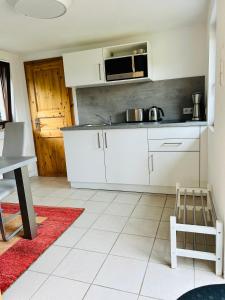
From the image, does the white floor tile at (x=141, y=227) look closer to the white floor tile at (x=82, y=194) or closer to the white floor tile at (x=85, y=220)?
the white floor tile at (x=85, y=220)

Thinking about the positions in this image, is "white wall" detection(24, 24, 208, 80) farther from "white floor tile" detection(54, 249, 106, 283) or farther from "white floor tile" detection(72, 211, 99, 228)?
"white floor tile" detection(54, 249, 106, 283)

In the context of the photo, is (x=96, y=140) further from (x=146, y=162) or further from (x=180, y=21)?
(x=180, y=21)

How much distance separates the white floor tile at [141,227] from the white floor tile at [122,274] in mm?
401

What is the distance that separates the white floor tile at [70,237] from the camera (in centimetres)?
209

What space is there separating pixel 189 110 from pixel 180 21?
44.8 inches

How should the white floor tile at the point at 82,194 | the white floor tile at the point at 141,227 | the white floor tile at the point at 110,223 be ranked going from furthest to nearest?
the white floor tile at the point at 82,194, the white floor tile at the point at 110,223, the white floor tile at the point at 141,227

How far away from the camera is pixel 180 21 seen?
288 cm

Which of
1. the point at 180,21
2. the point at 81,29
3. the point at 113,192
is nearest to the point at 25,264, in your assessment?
the point at 113,192

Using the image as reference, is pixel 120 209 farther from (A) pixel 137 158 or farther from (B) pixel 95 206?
(A) pixel 137 158

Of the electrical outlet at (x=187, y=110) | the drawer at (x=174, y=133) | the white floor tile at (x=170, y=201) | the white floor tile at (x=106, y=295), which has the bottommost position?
the white floor tile at (x=106, y=295)

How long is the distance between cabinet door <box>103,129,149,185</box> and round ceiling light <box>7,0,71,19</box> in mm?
1502

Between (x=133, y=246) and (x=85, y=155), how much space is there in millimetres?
1640

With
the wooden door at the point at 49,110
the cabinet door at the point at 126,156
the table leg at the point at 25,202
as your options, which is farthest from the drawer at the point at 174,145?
the wooden door at the point at 49,110

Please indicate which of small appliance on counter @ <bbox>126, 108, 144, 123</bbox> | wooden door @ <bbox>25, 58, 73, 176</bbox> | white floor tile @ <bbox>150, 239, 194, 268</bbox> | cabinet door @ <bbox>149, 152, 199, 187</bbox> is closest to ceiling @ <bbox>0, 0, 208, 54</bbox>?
wooden door @ <bbox>25, 58, 73, 176</bbox>
